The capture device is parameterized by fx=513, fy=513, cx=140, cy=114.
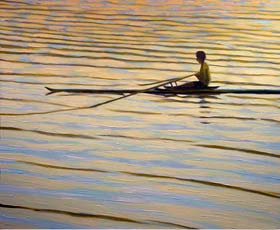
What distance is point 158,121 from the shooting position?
1.11m

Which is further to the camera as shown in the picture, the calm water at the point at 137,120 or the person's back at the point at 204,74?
the person's back at the point at 204,74

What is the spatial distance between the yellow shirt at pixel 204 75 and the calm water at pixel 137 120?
0.01 meters

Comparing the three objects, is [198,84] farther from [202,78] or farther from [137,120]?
[137,120]

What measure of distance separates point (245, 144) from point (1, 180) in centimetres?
51

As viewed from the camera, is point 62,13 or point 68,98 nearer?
point 68,98

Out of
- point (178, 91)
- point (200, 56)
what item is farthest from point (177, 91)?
point (200, 56)

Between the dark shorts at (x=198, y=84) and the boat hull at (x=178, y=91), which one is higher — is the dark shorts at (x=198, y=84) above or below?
above

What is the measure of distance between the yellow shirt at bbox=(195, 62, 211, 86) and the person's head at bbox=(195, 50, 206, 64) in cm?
1

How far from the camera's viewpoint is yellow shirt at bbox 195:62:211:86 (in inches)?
45.4

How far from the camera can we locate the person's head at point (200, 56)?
1.18 m

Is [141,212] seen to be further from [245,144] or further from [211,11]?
[211,11]

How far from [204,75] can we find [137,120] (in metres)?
0.19

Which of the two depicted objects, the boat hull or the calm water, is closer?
the calm water

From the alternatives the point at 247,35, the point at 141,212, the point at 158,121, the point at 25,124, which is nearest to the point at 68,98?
the point at 25,124
